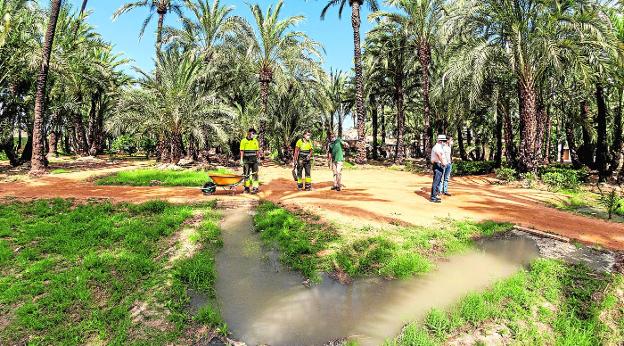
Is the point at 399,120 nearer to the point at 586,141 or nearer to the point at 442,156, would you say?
the point at 586,141

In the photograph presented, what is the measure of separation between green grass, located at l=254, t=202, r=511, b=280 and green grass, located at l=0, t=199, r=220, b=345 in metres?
1.30

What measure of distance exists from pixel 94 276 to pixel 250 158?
5.86 metres

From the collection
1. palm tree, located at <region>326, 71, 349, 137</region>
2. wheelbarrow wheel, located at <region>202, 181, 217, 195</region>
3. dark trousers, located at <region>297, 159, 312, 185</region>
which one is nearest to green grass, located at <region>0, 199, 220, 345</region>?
wheelbarrow wheel, located at <region>202, 181, 217, 195</region>

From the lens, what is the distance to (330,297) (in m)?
4.64

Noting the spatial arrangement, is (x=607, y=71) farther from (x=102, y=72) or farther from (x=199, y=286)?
(x=102, y=72)

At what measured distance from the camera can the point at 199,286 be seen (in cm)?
486

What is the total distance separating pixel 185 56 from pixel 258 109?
22.2ft

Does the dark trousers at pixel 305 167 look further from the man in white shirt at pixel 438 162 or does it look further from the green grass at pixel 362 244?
the man in white shirt at pixel 438 162

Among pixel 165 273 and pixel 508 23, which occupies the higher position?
pixel 508 23

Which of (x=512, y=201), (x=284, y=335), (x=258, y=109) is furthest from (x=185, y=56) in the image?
(x=284, y=335)

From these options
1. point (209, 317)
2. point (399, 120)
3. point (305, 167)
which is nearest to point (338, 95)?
point (399, 120)

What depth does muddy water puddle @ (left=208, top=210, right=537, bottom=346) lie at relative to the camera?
396 cm

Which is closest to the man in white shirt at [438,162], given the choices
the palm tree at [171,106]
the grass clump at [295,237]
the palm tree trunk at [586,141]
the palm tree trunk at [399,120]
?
the grass clump at [295,237]

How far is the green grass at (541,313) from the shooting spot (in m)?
3.87
